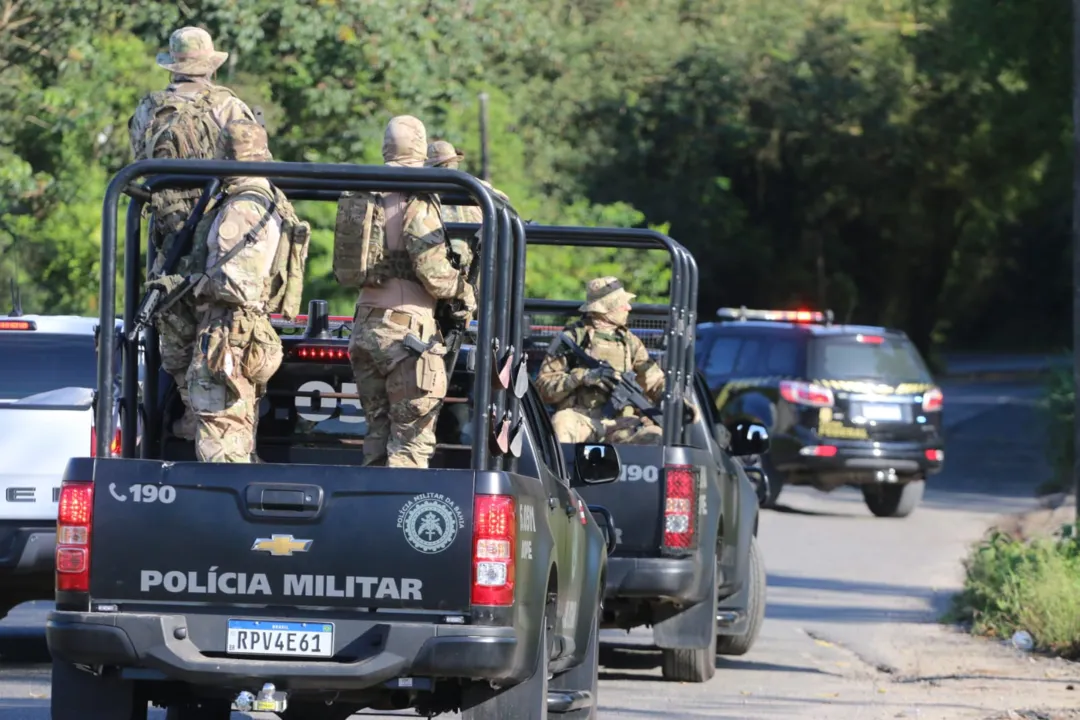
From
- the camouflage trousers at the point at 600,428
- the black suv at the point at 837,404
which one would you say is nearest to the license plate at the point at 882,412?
the black suv at the point at 837,404

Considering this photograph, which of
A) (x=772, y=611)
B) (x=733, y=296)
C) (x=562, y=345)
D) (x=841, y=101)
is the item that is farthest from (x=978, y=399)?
(x=562, y=345)

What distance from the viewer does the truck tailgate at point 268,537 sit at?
20.4 feet

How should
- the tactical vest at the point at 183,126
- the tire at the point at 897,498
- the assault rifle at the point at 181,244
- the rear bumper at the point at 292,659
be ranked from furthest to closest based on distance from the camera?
the tire at the point at 897,498, the tactical vest at the point at 183,126, the assault rifle at the point at 181,244, the rear bumper at the point at 292,659

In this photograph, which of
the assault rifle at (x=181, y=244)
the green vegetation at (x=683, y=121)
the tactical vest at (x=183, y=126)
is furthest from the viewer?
the green vegetation at (x=683, y=121)

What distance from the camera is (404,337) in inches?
275

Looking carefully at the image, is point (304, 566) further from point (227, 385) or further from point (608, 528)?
point (608, 528)

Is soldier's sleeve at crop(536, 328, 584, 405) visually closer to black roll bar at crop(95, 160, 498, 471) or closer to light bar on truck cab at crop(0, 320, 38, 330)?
light bar on truck cab at crop(0, 320, 38, 330)

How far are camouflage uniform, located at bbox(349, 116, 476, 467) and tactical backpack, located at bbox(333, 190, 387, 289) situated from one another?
33mm

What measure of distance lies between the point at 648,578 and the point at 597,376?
56.5 inches

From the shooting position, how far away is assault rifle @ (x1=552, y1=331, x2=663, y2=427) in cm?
1034

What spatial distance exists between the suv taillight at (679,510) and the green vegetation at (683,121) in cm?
1142

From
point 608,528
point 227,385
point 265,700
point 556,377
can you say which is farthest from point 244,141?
point 556,377

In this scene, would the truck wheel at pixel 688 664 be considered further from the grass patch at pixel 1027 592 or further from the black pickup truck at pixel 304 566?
the black pickup truck at pixel 304 566

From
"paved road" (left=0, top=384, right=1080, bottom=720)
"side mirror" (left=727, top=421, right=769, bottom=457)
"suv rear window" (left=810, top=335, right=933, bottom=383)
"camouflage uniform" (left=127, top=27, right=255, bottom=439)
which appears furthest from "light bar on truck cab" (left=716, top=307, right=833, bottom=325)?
"camouflage uniform" (left=127, top=27, right=255, bottom=439)
